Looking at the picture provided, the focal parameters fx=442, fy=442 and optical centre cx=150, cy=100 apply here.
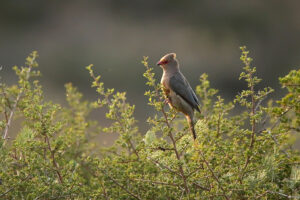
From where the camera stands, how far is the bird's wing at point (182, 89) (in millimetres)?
3596

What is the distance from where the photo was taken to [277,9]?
46.4ft

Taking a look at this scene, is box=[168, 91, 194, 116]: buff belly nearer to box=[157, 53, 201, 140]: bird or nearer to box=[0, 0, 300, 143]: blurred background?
box=[157, 53, 201, 140]: bird

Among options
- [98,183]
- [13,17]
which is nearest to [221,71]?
[13,17]

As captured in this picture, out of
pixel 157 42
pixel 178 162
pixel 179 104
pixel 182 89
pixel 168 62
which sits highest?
pixel 157 42

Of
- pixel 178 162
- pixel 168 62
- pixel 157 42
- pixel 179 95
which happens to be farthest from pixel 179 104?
pixel 157 42

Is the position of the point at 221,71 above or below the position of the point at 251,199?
above

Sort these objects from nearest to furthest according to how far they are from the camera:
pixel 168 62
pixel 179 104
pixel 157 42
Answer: pixel 179 104 < pixel 168 62 < pixel 157 42

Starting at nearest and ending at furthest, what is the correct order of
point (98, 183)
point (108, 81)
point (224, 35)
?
point (98, 183)
point (108, 81)
point (224, 35)

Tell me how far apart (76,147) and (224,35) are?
10.6 m

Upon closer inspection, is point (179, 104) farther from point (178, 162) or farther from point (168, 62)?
point (178, 162)

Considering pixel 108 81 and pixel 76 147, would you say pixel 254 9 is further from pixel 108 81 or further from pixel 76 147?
pixel 76 147

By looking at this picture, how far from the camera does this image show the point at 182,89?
11.9 feet

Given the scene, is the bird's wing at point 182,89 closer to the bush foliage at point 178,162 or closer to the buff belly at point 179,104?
the buff belly at point 179,104

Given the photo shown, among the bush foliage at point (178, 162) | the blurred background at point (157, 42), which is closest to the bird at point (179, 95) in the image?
the bush foliage at point (178, 162)
